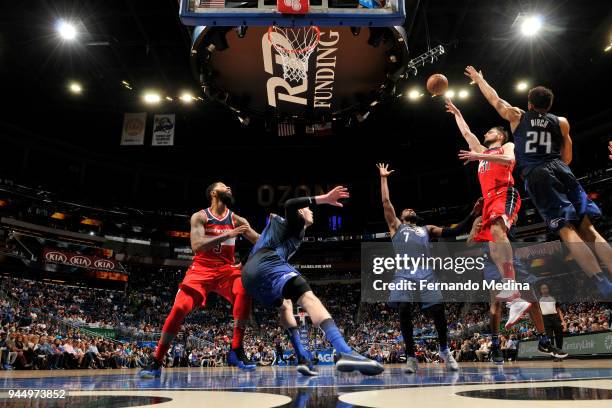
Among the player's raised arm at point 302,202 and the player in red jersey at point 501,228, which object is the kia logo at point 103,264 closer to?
the player in red jersey at point 501,228

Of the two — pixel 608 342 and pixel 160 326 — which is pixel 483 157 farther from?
pixel 160 326

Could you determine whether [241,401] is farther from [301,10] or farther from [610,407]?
[301,10]

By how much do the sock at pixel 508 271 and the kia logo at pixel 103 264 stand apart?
25.3 meters

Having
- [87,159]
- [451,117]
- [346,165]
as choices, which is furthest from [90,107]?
[451,117]

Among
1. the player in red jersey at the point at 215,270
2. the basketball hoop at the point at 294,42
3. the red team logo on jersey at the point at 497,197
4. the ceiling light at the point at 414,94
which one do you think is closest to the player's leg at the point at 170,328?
the player in red jersey at the point at 215,270

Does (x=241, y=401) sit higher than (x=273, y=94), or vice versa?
(x=273, y=94)

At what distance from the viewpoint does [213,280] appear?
188 inches

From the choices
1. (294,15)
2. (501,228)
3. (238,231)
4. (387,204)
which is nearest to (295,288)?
(238,231)

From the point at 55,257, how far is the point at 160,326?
7.06 meters

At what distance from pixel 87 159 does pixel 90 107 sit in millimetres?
7991

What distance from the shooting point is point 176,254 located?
3123 centimetres

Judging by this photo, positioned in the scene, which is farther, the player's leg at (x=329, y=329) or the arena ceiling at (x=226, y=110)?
the arena ceiling at (x=226, y=110)

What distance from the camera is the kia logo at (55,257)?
77.8 feet

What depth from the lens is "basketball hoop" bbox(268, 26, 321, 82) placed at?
9.86 m
